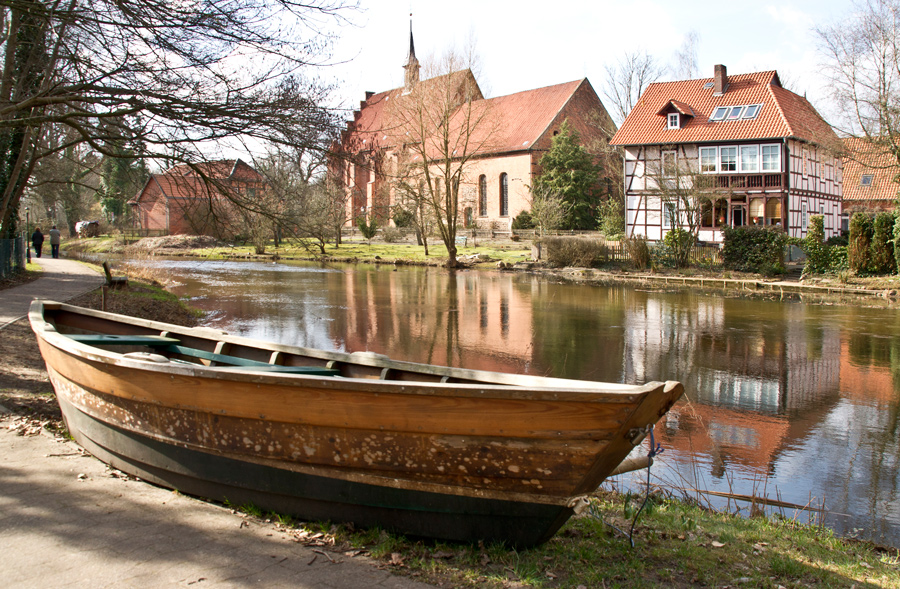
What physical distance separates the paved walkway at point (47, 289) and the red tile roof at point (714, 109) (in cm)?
2680

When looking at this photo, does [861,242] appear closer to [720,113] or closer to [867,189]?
[720,113]

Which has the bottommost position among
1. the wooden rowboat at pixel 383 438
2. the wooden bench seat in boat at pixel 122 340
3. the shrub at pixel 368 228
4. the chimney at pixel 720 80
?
the wooden rowboat at pixel 383 438

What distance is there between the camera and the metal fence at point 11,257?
1814 centimetres

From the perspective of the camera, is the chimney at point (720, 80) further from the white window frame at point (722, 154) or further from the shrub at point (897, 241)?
the shrub at point (897, 241)

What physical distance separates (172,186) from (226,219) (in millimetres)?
1088

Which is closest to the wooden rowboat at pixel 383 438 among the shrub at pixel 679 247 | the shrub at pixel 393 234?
the shrub at pixel 679 247

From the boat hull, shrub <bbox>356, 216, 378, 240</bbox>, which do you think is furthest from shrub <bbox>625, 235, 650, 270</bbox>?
the boat hull

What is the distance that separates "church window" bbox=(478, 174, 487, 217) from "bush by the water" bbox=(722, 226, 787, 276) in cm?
2789

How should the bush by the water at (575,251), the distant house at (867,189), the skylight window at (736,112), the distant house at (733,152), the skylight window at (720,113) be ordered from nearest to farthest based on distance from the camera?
the bush by the water at (575,251), the distant house at (733,152), the skylight window at (736,112), the skylight window at (720,113), the distant house at (867,189)

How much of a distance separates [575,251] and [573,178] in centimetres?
1312

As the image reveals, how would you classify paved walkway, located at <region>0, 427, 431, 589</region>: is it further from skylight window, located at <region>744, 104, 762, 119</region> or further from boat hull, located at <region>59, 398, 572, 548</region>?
skylight window, located at <region>744, 104, 762, 119</region>

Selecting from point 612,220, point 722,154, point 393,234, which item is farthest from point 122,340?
point 393,234

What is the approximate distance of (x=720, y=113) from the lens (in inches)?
1353

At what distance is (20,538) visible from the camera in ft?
12.2
